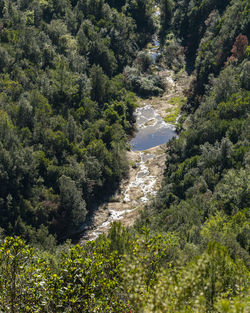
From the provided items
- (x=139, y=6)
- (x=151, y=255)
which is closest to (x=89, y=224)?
(x=151, y=255)

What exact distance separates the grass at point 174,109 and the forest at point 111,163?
165cm

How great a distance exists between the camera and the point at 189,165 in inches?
2046

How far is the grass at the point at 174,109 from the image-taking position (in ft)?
245

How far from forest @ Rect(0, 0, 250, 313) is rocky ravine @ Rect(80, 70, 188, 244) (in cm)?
166

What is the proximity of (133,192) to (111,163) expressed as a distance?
568 cm

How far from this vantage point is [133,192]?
57281 millimetres

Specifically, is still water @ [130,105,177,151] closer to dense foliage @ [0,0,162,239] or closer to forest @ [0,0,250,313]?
forest @ [0,0,250,313]

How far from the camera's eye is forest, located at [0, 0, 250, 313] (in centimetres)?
1762

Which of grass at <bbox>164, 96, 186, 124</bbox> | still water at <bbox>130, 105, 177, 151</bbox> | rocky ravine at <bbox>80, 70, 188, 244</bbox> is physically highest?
grass at <bbox>164, 96, 186, 124</bbox>

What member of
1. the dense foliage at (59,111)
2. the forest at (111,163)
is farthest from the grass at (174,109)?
the dense foliage at (59,111)

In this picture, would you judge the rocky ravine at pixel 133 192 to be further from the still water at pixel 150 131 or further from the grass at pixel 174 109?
the grass at pixel 174 109

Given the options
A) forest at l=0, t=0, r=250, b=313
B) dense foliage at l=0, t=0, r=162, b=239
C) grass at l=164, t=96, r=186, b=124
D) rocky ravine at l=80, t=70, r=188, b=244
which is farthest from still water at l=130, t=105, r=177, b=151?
dense foliage at l=0, t=0, r=162, b=239

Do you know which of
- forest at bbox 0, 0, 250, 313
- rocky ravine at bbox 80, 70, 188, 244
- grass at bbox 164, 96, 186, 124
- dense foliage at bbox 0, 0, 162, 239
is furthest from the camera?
grass at bbox 164, 96, 186, 124

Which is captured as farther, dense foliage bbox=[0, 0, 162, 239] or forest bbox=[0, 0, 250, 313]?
dense foliage bbox=[0, 0, 162, 239]
